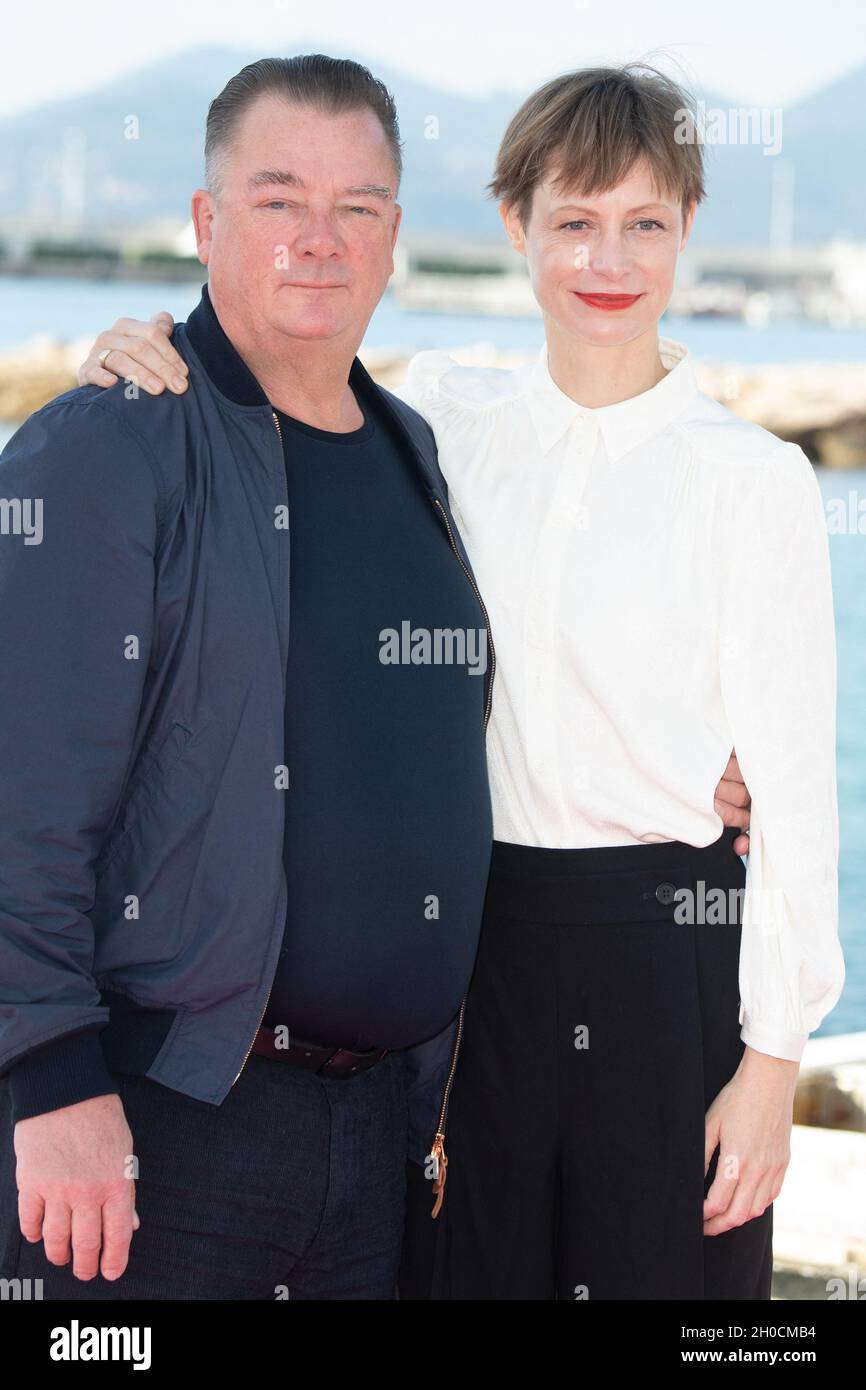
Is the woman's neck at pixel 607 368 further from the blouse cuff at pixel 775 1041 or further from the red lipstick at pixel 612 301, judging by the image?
the blouse cuff at pixel 775 1041

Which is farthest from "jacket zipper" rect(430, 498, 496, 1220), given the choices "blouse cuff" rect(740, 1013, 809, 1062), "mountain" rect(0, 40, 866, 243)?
"mountain" rect(0, 40, 866, 243)

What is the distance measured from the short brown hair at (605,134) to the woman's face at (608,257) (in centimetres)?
2

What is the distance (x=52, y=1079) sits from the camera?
1697 millimetres

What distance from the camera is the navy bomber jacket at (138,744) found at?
66.7 inches

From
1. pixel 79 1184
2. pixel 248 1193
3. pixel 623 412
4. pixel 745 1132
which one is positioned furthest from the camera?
pixel 623 412

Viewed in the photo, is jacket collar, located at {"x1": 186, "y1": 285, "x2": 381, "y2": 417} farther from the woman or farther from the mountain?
the mountain

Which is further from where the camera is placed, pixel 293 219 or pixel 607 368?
pixel 607 368

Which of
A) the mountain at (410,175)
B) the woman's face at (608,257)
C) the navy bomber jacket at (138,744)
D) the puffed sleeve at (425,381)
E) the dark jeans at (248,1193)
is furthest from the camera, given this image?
the mountain at (410,175)

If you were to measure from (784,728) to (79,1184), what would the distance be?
98 cm

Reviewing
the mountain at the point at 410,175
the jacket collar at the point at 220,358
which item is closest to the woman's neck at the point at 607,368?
the jacket collar at the point at 220,358

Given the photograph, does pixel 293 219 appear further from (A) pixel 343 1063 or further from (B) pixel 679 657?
(A) pixel 343 1063

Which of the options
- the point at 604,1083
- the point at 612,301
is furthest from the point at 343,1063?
the point at 612,301

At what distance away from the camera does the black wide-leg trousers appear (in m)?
1.94

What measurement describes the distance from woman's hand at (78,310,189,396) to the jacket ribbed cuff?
763 millimetres
